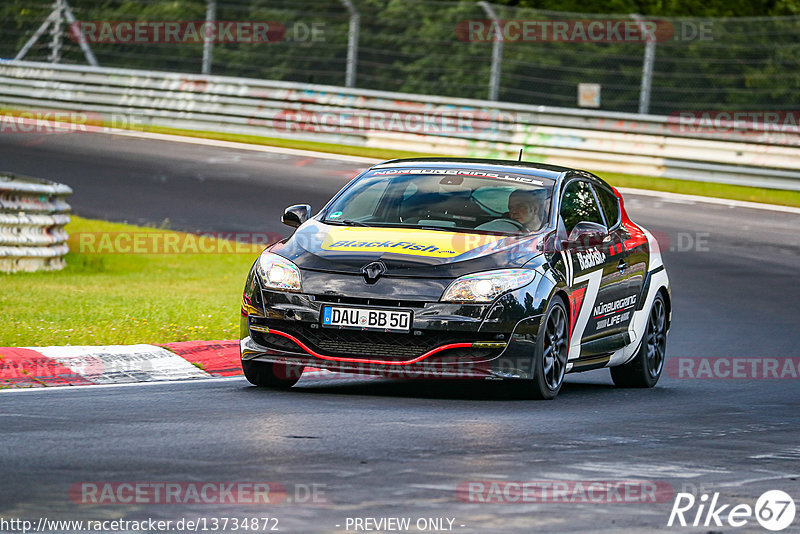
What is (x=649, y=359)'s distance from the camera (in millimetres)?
11477

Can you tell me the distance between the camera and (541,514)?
5.94m

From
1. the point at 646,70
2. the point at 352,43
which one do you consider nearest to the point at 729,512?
the point at 646,70

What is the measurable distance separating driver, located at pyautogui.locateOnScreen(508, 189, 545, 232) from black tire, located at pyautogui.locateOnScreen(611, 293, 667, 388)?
1719mm

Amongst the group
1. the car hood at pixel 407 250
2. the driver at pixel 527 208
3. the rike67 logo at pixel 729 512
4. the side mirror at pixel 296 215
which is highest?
the driver at pixel 527 208

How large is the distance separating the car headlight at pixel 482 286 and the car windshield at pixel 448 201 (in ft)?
2.26

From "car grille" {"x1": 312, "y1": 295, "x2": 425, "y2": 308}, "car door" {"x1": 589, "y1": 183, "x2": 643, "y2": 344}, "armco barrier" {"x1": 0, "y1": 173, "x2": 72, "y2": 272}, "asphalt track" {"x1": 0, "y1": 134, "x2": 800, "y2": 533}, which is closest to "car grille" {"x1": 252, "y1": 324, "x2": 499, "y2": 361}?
"car grille" {"x1": 312, "y1": 295, "x2": 425, "y2": 308}

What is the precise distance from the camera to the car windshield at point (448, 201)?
9.95 m

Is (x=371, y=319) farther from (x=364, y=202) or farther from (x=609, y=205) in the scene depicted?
(x=609, y=205)

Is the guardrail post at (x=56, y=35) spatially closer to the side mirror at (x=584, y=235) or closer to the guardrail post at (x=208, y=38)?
the guardrail post at (x=208, y=38)

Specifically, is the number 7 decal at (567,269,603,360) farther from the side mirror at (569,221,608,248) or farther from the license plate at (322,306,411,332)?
the license plate at (322,306,411,332)

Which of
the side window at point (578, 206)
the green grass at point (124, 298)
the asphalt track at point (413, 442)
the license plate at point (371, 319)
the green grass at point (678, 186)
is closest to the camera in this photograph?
the asphalt track at point (413, 442)

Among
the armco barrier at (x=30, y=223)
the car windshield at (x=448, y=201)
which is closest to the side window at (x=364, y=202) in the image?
the car windshield at (x=448, y=201)

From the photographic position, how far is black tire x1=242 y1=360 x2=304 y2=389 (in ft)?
31.6

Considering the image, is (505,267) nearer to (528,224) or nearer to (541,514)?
(528,224)
